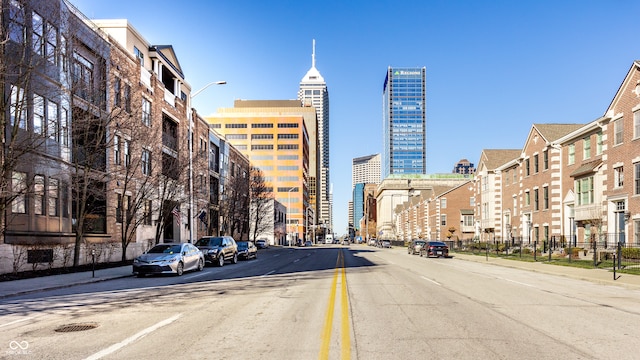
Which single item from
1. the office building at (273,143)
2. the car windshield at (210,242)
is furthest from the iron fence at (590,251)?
the office building at (273,143)

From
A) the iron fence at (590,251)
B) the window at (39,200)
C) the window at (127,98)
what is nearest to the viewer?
the window at (39,200)

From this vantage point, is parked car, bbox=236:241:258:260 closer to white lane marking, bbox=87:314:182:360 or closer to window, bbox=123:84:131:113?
window, bbox=123:84:131:113

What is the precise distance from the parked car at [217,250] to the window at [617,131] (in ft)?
84.4

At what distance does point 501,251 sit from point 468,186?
39254 mm

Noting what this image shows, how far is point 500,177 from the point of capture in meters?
58.5

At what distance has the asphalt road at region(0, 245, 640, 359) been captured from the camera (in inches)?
289

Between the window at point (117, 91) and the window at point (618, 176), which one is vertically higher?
the window at point (117, 91)

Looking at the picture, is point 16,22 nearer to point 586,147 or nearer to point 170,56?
point 170,56

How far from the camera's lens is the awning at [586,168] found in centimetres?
3588

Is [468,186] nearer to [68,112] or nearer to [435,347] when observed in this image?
[68,112]

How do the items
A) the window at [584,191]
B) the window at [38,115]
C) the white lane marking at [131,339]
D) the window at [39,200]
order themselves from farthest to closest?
1. the window at [584,191]
2. the window at [39,200]
3. the window at [38,115]
4. the white lane marking at [131,339]

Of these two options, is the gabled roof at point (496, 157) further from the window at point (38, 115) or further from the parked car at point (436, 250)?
the window at point (38, 115)

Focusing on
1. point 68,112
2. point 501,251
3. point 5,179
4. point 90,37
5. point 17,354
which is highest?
point 90,37

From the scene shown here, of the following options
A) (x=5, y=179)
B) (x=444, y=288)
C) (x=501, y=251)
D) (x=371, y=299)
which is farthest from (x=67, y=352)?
(x=501, y=251)
